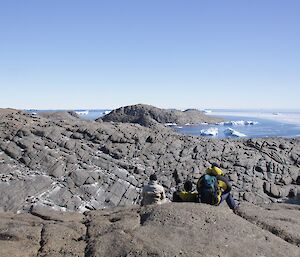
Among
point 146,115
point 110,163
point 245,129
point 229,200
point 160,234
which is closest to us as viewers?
point 160,234

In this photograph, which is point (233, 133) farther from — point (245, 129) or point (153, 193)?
point (153, 193)

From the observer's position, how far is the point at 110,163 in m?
24.6

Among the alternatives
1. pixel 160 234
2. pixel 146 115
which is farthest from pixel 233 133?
pixel 160 234

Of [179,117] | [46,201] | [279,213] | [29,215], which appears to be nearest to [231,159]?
[46,201]

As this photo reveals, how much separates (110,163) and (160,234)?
652 inches

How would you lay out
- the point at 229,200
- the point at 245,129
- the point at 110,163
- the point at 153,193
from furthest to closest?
the point at 245,129
the point at 110,163
the point at 153,193
the point at 229,200

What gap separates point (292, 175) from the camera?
90.8ft

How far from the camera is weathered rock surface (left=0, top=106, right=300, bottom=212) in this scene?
21359 millimetres

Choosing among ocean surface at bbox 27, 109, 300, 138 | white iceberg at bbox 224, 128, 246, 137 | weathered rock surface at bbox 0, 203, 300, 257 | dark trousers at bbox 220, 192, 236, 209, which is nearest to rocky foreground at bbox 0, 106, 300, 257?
weathered rock surface at bbox 0, 203, 300, 257

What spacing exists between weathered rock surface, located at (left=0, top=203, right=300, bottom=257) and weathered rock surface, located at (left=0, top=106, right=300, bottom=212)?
11296 mm

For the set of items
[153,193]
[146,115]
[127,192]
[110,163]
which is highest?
[153,193]

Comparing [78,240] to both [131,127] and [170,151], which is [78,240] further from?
[131,127]

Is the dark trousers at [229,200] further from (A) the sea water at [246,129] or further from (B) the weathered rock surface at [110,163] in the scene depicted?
(A) the sea water at [246,129]

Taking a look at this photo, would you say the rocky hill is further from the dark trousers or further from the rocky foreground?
the dark trousers
